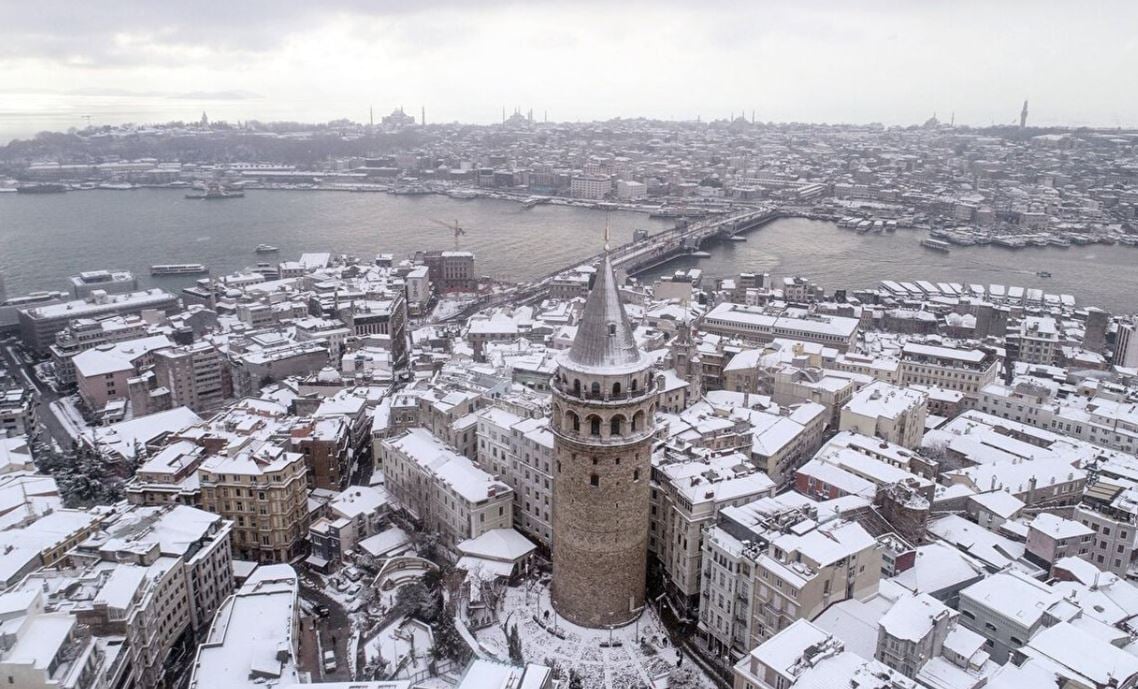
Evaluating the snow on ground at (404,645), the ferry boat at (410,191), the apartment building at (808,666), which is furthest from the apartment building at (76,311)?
the ferry boat at (410,191)

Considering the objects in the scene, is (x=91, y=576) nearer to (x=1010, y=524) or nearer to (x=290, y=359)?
(x=290, y=359)

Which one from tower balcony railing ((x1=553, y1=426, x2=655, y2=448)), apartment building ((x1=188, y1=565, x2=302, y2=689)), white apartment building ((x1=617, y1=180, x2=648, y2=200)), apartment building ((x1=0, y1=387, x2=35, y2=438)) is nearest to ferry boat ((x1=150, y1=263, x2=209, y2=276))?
apartment building ((x1=0, y1=387, x2=35, y2=438))

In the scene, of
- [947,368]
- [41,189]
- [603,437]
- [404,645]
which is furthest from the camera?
[41,189]

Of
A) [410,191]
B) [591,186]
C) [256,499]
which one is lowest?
[256,499]

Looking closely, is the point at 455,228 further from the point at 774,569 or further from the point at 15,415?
the point at 774,569

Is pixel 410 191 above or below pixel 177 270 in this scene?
above

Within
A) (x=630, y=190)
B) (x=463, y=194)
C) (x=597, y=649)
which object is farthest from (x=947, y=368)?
Answer: (x=463, y=194)

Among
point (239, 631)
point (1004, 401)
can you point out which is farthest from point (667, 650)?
point (1004, 401)
